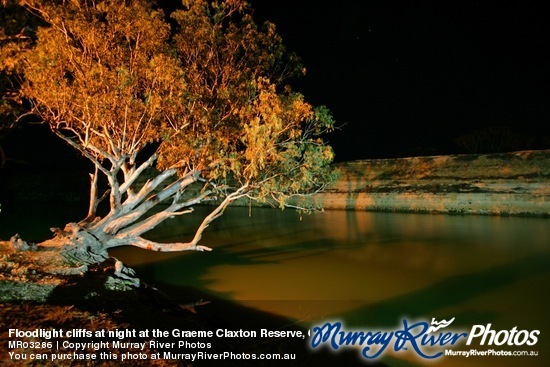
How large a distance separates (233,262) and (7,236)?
11.3m

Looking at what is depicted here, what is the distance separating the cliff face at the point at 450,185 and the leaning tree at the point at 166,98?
13.8 metres

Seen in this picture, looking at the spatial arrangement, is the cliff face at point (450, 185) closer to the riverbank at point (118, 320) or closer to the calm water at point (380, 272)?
the calm water at point (380, 272)

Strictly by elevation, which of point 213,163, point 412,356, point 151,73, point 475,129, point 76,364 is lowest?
point 412,356

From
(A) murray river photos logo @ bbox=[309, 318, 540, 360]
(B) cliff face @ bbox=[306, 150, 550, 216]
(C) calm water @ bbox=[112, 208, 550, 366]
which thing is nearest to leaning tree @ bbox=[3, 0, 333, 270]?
(C) calm water @ bbox=[112, 208, 550, 366]

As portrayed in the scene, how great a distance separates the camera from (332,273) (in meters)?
9.09

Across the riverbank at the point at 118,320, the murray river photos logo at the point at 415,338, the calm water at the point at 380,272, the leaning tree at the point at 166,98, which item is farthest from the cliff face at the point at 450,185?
the riverbank at the point at 118,320

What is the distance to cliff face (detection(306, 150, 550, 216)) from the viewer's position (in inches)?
717

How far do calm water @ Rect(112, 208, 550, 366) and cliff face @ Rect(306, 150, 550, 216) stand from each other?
220 centimetres

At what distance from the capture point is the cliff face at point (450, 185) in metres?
18.2

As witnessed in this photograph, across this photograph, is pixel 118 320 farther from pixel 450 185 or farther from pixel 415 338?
pixel 450 185

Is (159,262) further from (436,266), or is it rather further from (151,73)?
(436,266)

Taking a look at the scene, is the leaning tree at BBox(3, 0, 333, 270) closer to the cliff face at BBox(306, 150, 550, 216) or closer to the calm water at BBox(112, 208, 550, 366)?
the calm water at BBox(112, 208, 550, 366)

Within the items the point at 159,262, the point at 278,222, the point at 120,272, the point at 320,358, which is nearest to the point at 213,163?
the point at 120,272

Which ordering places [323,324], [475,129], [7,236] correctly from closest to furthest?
[323,324]
[7,236]
[475,129]
